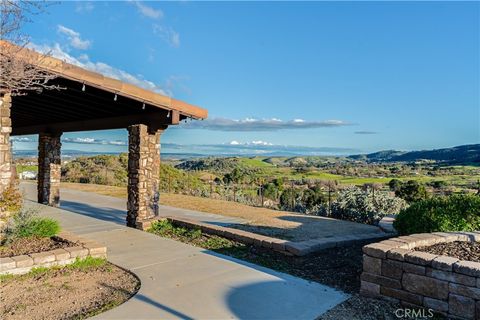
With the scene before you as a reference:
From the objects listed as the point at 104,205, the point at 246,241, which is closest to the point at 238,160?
the point at 104,205

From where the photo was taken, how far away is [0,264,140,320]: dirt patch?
4038 millimetres

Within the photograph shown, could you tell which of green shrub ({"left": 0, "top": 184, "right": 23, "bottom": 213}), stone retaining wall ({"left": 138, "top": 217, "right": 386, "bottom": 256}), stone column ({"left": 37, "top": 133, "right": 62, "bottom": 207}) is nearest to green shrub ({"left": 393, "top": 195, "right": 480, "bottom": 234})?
stone retaining wall ({"left": 138, "top": 217, "right": 386, "bottom": 256})

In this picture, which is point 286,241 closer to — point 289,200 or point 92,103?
point 92,103

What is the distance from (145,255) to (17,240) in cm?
207

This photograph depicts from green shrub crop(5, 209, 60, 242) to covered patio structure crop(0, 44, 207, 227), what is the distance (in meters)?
0.73

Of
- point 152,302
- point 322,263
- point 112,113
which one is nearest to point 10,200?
point 152,302

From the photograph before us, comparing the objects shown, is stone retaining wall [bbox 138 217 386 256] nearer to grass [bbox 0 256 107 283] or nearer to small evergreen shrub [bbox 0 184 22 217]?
grass [bbox 0 256 107 283]

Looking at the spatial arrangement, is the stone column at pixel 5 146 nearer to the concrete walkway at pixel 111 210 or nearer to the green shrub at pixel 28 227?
the green shrub at pixel 28 227

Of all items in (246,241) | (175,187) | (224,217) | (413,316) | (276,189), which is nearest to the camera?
(413,316)

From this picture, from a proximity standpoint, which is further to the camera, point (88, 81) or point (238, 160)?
point (238, 160)

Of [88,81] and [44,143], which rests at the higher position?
[88,81]

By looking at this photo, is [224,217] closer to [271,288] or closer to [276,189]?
[271,288]

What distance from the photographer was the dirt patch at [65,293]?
4.04m

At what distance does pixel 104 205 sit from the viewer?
1334 cm
